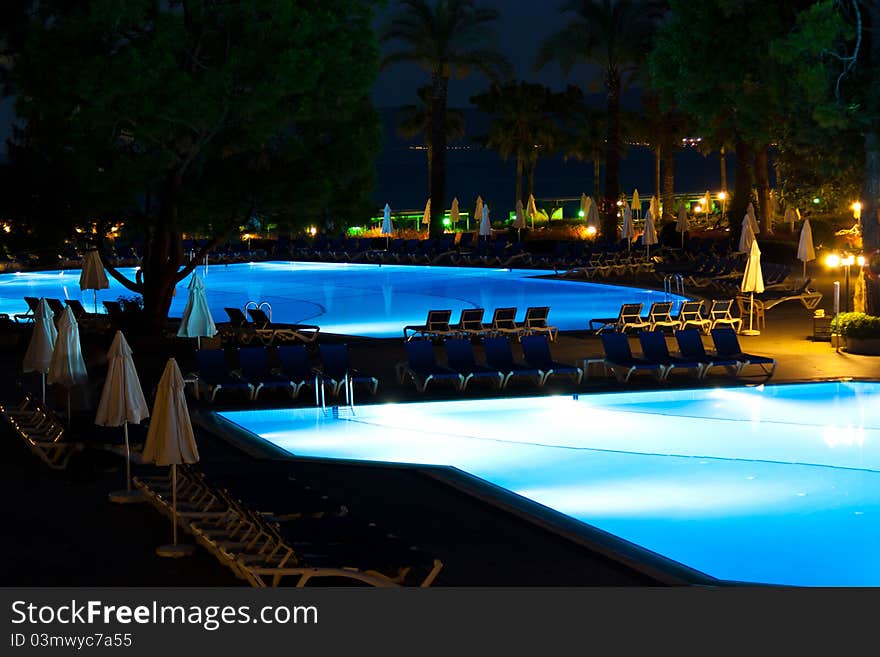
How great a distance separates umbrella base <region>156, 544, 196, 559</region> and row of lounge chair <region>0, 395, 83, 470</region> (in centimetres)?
271

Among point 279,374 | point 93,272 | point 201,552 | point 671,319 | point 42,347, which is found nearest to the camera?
point 201,552

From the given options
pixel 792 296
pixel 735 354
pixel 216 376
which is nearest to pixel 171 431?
pixel 216 376

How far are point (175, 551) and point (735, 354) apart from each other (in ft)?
40.1

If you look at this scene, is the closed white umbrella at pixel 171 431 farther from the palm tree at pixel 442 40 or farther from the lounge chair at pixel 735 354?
the palm tree at pixel 442 40

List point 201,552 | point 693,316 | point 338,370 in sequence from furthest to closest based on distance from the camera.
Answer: point 693,316 < point 338,370 < point 201,552

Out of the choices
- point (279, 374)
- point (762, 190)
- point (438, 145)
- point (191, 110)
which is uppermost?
point (438, 145)

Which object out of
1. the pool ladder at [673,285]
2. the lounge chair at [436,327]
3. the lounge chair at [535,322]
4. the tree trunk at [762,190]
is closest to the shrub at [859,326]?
the lounge chair at [535,322]

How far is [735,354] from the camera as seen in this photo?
21000mm

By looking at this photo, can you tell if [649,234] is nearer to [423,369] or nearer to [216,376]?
[423,369]

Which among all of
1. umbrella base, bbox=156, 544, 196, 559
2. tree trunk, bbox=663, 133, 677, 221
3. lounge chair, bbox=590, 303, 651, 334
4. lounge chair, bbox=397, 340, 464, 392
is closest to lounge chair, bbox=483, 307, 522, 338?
lounge chair, bbox=590, 303, 651, 334
